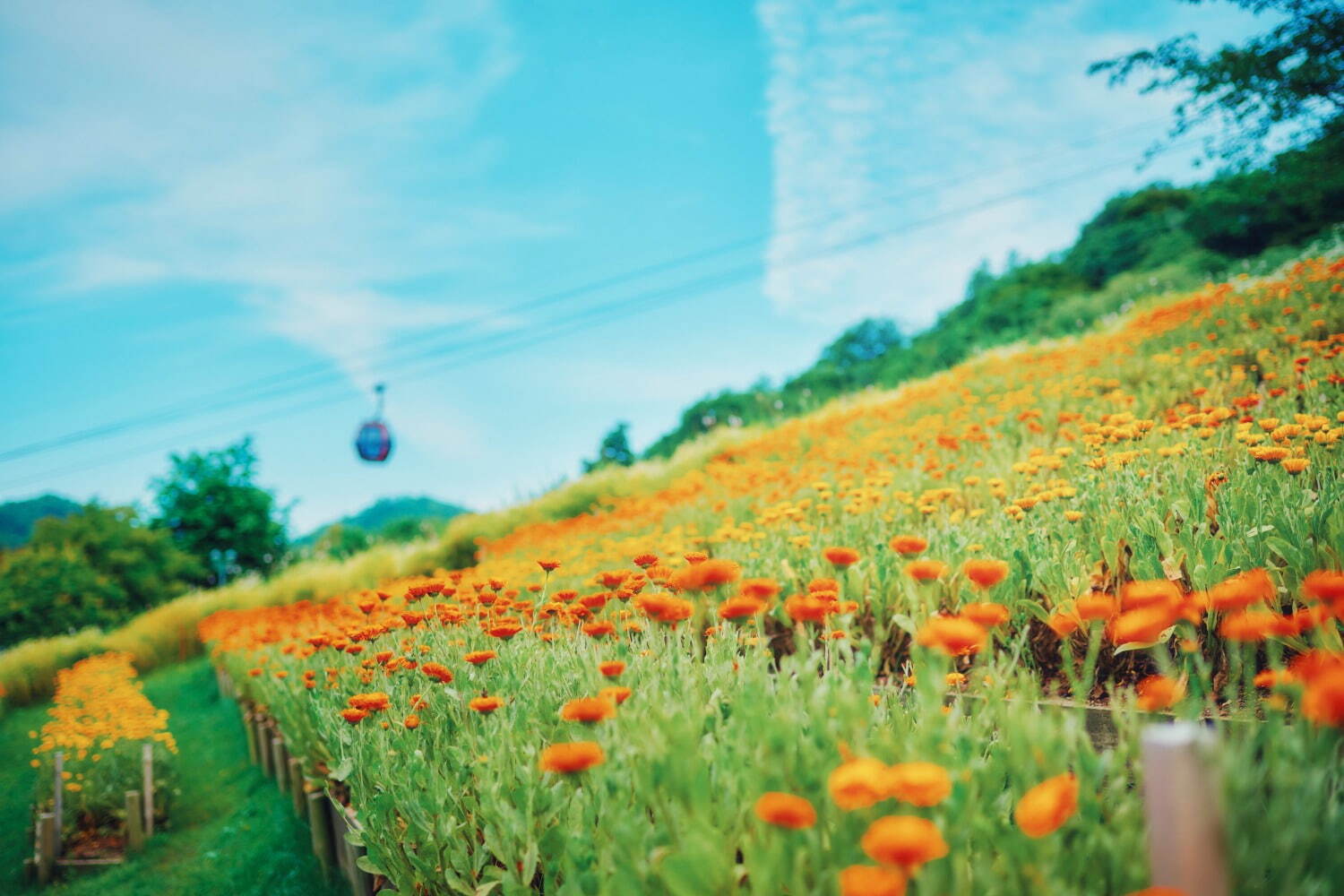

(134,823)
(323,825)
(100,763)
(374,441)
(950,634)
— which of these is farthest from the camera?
(374,441)

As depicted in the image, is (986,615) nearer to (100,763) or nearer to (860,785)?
(860,785)

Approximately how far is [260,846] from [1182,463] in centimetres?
540

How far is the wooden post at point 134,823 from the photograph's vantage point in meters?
4.58

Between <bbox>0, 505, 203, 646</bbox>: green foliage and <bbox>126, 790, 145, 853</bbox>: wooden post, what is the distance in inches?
706

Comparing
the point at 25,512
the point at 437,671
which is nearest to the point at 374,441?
the point at 437,671

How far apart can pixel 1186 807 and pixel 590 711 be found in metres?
0.97

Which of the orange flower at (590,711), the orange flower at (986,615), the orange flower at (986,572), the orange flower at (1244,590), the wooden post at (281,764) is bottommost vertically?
the wooden post at (281,764)

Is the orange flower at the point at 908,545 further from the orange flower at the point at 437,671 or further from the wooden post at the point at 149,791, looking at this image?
the wooden post at the point at 149,791

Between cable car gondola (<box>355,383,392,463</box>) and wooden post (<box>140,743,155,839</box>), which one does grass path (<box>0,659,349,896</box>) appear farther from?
cable car gondola (<box>355,383,392,463</box>)

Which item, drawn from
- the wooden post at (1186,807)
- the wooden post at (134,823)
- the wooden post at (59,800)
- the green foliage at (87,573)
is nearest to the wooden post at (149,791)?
the wooden post at (134,823)

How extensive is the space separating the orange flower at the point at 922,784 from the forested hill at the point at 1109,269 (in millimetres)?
11848

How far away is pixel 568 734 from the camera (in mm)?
1911

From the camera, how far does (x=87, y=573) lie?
23.1m

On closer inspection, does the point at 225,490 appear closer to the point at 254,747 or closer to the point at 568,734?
the point at 254,747
